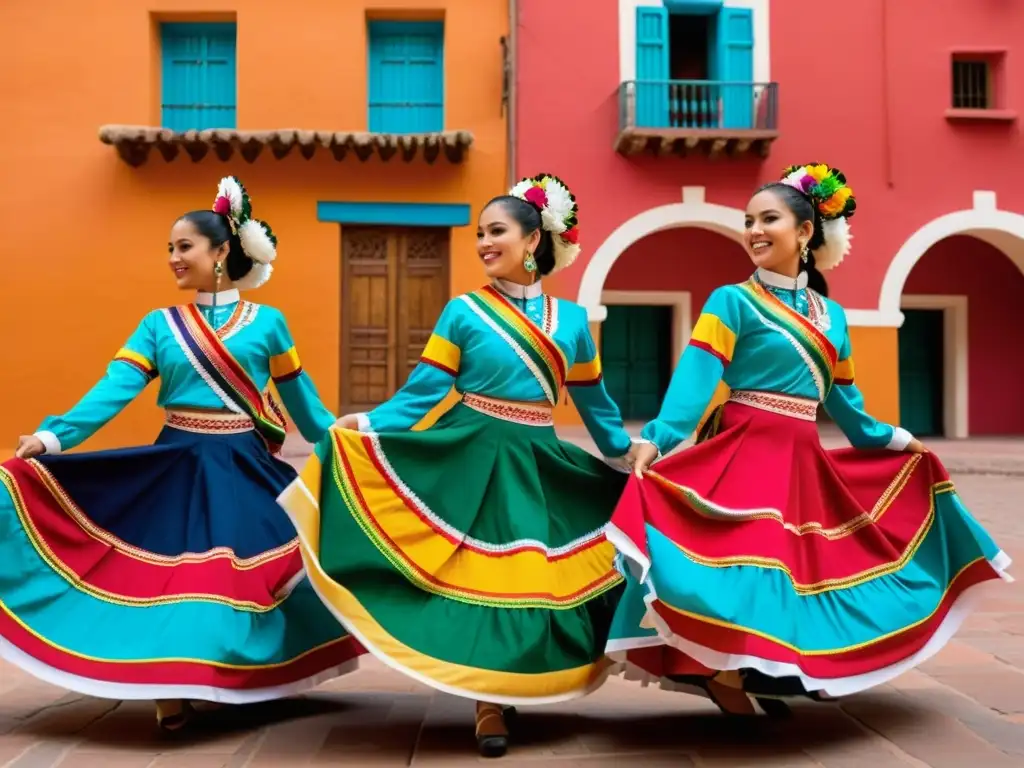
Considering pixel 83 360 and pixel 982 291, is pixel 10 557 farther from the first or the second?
pixel 982 291

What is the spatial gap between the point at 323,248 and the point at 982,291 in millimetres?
9167

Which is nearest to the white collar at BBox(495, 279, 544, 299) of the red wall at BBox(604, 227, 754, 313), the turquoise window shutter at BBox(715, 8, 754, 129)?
the turquoise window shutter at BBox(715, 8, 754, 129)

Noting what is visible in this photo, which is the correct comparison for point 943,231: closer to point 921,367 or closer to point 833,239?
point 921,367

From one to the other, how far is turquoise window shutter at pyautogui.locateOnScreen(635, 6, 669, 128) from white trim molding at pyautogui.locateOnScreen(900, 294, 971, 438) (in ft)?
15.7

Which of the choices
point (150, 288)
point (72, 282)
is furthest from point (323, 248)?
point (72, 282)

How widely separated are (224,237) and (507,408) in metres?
1.19

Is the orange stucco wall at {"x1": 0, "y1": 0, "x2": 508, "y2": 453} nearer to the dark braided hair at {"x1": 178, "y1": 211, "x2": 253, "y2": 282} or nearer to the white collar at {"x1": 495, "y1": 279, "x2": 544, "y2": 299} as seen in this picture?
the dark braided hair at {"x1": 178, "y1": 211, "x2": 253, "y2": 282}

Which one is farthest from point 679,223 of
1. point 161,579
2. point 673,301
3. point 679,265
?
point 161,579

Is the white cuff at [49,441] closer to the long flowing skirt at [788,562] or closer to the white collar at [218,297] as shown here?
the white collar at [218,297]

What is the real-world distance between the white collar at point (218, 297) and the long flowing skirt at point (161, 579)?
1.51ft

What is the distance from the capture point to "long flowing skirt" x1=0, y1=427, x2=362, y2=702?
2.77m

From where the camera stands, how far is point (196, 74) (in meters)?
11.8

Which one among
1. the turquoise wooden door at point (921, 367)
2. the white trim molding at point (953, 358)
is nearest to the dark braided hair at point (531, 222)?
the white trim molding at point (953, 358)

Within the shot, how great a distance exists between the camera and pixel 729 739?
9.12 ft
